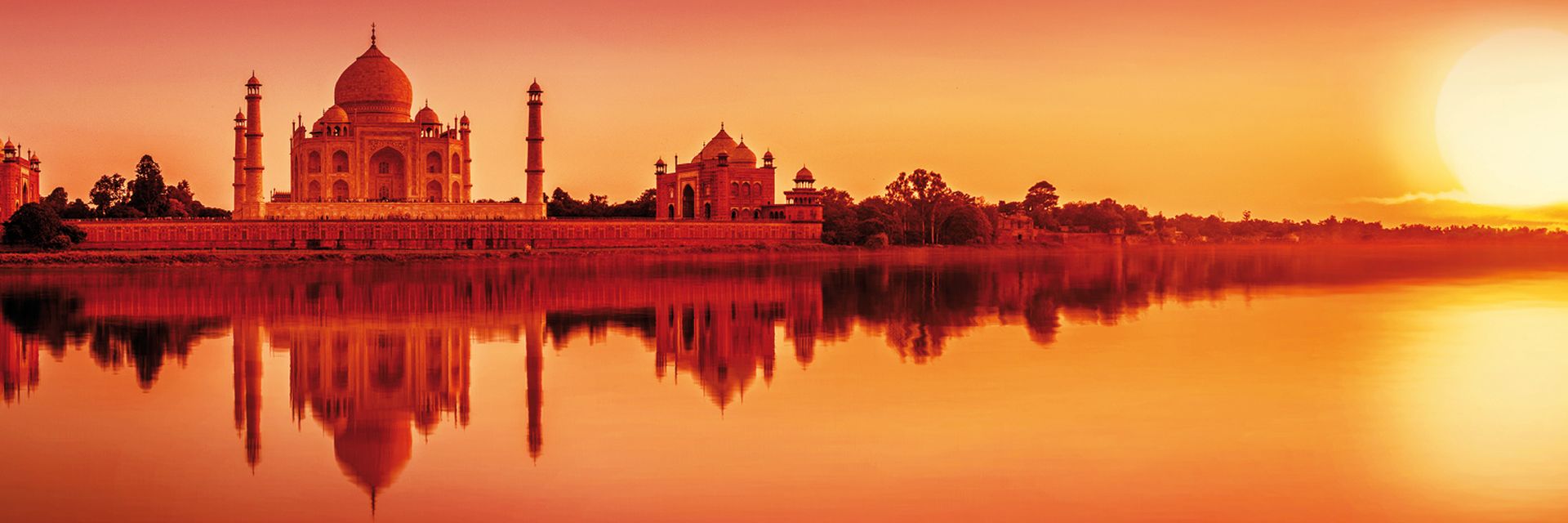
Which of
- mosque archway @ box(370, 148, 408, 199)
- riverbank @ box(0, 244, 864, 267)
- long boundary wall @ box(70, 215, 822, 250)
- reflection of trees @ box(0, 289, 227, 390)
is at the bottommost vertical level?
reflection of trees @ box(0, 289, 227, 390)

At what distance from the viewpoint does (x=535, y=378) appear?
11.9 metres

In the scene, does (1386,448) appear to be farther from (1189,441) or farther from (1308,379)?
(1308,379)

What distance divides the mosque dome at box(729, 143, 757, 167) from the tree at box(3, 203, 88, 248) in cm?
2480

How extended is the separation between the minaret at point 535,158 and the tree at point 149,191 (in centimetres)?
1332

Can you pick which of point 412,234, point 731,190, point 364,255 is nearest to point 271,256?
point 364,255

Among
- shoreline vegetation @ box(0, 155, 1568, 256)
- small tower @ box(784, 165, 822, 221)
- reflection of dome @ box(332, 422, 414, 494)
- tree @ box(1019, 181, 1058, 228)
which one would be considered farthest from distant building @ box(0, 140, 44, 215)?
tree @ box(1019, 181, 1058, 228)

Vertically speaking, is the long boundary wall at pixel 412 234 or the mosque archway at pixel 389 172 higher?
the mosque archway at pixel 389 172

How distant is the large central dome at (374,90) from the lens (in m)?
47.1

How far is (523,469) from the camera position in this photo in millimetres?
7832

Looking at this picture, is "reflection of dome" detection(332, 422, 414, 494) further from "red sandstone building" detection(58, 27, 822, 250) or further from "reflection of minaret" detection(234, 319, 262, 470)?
"red sandstone building" detection(58, 27, 822, 250)

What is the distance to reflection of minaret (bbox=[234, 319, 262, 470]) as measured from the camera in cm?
874

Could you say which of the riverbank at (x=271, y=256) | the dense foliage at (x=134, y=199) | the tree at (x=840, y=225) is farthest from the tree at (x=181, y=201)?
the tree at (x=840, y=225)

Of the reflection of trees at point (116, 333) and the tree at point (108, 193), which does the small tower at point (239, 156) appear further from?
the reflection of trees at point (116, 333)

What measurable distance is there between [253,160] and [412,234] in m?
5.30
